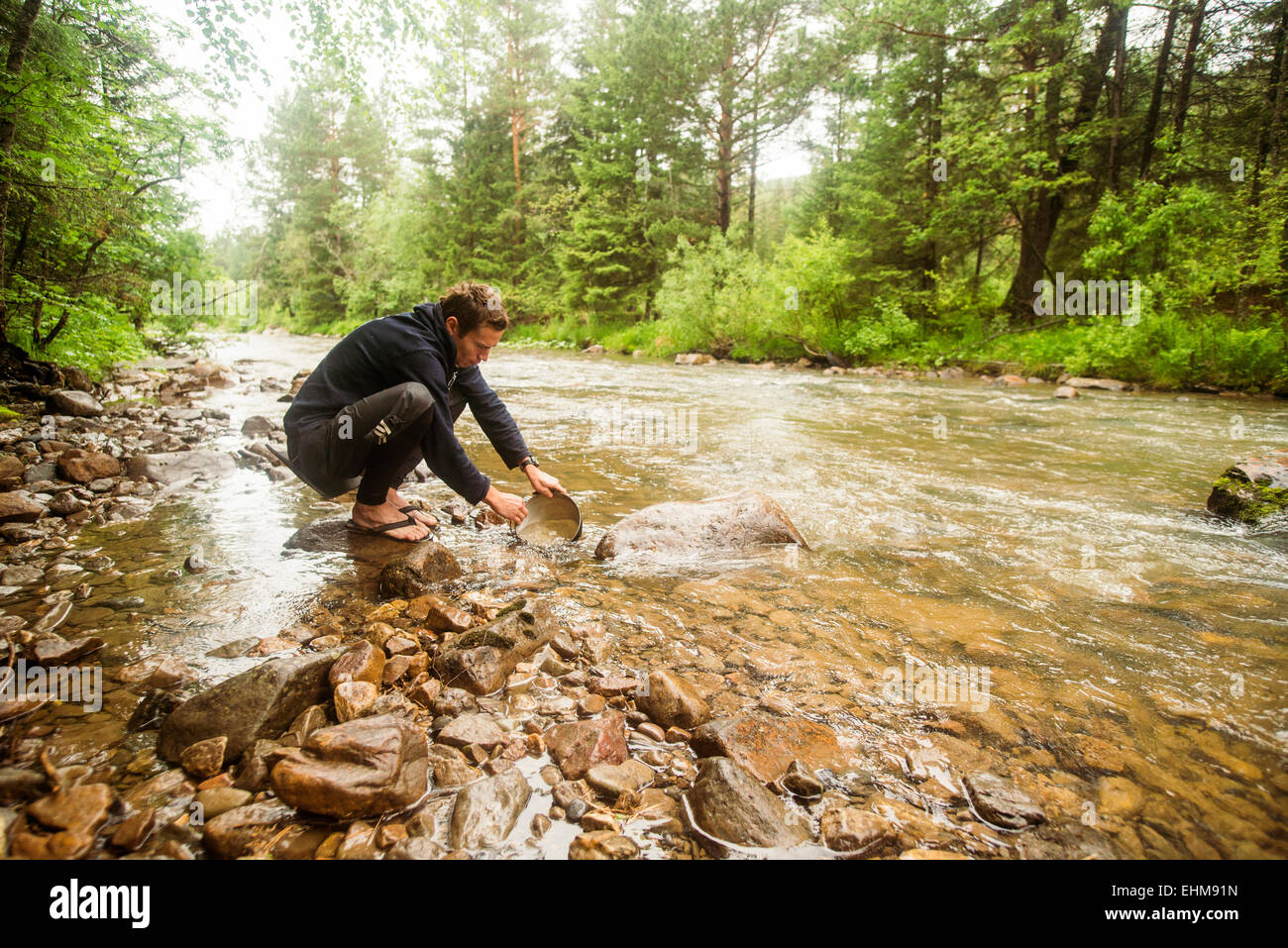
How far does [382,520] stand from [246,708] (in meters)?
1.78

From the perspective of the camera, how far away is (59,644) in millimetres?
1916

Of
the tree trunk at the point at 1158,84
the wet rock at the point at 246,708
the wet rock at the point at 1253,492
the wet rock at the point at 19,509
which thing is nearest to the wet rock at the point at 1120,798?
the wet rock at the point at 246,708

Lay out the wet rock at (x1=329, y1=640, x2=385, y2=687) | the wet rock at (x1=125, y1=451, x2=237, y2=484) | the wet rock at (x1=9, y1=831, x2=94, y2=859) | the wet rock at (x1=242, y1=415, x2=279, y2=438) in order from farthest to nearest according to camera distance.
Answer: the wet rock at (x1=242, y1=415, x2=279, y2=438) < the wet rock at (x1=125, y1=451, x2=237, y2=484) < the wet rock at (x1=329, y1=640, x2=385, y2=687) < the wet rock at (x1=9, y1=831, x2=94, y2=859)

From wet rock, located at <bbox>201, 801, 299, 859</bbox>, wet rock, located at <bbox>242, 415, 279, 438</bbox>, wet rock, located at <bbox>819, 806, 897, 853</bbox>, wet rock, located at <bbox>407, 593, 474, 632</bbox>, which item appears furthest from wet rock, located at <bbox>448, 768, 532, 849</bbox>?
wet rock, located at <bbox>242, 415, 279, 438</bbox>

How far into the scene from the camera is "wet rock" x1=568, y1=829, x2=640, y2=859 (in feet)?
4.19

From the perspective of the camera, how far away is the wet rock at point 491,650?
1909 mm

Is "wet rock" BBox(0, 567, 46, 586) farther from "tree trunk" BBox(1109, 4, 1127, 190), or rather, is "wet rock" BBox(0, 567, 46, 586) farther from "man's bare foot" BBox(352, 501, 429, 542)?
"tree trunk" BBox(1109, 4, 1127, 190)

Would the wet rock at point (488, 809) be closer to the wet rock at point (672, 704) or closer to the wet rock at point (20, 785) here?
the wet rock at point (672, 704)

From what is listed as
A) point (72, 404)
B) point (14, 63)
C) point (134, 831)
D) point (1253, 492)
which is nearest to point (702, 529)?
point (134, 831)

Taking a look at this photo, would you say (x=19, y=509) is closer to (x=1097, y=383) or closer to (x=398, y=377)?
(x=398, y=377)

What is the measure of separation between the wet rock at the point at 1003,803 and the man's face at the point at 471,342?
2795 mm

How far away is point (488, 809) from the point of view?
1371 mm

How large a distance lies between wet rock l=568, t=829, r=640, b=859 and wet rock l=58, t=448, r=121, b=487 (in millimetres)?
4558

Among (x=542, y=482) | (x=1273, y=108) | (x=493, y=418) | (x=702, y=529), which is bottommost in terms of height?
(x=702, y=529)
